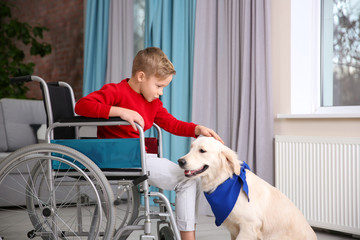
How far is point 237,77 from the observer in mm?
2988

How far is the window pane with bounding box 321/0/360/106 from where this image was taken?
2.80 metres

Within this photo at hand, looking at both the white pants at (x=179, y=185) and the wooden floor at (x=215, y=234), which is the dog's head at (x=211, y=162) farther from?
the wooden floor at (x=215, y=234)

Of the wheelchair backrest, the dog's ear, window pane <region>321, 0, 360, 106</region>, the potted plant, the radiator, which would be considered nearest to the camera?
the dog's ear

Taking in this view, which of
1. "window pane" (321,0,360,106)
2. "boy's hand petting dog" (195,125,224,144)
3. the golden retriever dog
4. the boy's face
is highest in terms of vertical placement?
"window pane" (321,0,360,106)

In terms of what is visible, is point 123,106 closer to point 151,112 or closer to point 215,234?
point 151,112

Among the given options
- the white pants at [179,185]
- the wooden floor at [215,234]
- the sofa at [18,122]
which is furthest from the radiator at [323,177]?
the sofa at [18,122]

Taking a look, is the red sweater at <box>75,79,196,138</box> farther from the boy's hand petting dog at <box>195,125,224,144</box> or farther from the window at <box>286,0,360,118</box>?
the window at <box>286,0,360,118</box>

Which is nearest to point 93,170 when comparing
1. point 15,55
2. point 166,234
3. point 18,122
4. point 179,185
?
point 179,185

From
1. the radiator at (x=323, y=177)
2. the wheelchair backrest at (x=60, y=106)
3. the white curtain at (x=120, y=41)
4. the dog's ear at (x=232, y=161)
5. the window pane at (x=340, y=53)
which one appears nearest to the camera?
the dog's ear at (x=232, y=161)

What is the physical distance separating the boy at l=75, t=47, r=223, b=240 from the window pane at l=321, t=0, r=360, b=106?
1423 mm

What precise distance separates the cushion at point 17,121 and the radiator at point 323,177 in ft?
7.78

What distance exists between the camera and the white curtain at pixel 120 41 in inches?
161

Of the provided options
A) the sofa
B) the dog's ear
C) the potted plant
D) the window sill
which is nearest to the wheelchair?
the dog's ear

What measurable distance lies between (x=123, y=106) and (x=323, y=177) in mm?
1412
